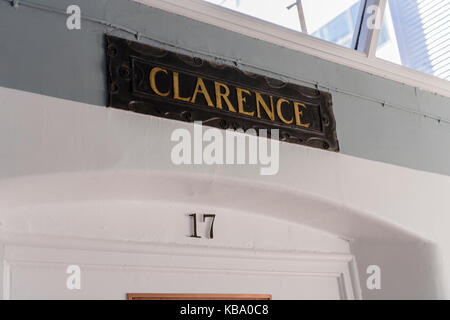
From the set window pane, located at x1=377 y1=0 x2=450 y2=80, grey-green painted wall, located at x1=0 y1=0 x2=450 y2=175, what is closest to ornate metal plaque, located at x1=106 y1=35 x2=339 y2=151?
grey-green painted wall, located at x1=0 y1=0 x2=450 y2=175

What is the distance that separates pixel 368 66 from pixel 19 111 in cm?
176

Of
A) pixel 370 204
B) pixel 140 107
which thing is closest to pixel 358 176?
pixel 370 204

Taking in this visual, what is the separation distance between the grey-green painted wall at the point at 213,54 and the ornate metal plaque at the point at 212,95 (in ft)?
0.19

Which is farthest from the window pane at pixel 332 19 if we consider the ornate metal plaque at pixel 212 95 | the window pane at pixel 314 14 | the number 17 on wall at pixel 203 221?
the number 17 on wall at pixel 203 221

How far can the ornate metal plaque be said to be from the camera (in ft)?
6.87

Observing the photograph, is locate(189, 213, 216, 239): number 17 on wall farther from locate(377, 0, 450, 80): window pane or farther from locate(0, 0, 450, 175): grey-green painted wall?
locate(377, 0, 450, 80): window pane

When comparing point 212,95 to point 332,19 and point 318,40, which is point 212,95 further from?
point 332,19

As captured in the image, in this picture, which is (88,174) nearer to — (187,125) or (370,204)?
(187,125)

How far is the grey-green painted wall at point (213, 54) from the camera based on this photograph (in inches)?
74.7

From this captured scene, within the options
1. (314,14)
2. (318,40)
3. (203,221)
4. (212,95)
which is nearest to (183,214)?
(203,221)

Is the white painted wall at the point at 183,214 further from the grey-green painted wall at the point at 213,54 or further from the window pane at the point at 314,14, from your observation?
the window pane at the point at 314,14

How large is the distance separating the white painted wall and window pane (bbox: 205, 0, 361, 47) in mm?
701

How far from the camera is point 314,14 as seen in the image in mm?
2904

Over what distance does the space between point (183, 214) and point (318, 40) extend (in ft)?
3.49
